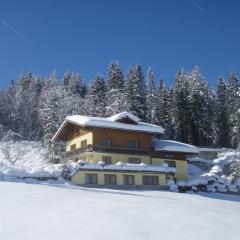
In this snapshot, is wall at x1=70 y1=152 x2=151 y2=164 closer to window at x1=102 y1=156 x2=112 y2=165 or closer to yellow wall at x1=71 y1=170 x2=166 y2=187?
window at x1=102 y1=156 x2=112 y2=165

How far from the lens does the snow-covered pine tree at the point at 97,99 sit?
6774 cm

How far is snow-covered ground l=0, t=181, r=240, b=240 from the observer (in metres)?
Answer: 13.3

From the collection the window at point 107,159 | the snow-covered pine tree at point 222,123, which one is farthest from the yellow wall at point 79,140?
the snow-covered pine tree at point 222,123

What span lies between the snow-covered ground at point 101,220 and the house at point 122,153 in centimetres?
1705

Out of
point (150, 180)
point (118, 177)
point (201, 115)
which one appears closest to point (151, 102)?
point (201, 115)

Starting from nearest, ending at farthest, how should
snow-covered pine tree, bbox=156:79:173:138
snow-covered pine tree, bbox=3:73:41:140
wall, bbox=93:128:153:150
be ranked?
wall, bbox=93:128:153:150 → snow-covered pine tree, bbox=156:79:173:138 → snow-covered pine tree, bbox=3:73:41:140

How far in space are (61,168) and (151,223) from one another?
22.2 m

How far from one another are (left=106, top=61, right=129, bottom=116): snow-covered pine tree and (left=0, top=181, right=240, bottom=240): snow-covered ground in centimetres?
4196

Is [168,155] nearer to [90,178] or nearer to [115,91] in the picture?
[90,178]

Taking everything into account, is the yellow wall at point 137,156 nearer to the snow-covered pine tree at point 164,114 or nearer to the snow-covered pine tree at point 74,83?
the snow-covered pine tree at point 164,114

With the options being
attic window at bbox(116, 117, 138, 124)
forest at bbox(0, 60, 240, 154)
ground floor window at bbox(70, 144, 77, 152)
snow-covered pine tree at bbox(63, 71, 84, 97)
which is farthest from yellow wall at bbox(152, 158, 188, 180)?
snow-covered pine tree at bbox(63, 71, 84, 97)

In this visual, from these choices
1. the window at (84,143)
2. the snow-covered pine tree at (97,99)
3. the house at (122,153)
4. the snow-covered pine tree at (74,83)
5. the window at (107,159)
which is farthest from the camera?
the snow-covered pine tree at (74,83)

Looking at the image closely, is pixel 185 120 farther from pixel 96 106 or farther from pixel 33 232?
pixel 33 232

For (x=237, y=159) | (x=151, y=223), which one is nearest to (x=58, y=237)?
(x=151, y=223)
